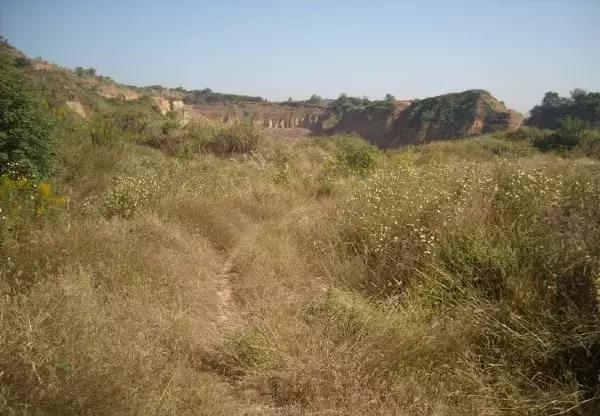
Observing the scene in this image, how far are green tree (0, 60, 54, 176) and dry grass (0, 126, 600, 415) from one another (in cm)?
130

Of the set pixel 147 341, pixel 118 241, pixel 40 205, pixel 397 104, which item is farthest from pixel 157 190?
pixel 397 104

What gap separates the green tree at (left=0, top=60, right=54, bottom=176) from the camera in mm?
5336

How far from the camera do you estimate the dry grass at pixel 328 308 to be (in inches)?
90.7

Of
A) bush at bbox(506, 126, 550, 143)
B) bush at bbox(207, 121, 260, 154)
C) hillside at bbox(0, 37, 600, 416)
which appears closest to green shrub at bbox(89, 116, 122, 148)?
hillside at bbox(0, 37, 600, 416)

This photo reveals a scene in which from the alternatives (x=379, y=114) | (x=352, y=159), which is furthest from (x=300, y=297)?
(x=379, y=114)

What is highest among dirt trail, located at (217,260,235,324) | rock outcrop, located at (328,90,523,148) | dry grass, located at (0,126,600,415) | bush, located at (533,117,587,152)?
rock outcrop, located at (328,90,523,148)

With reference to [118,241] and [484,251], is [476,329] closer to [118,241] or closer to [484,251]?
[484,251]

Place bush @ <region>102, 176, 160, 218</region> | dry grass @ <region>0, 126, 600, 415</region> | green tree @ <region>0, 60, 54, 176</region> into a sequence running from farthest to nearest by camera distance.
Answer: green tree @ <region>0, 60, 54, 176</region> → bush @ <region>102, 176, 160, 218</region> → dry grass @ <region>0, 126, 600, 415</region>

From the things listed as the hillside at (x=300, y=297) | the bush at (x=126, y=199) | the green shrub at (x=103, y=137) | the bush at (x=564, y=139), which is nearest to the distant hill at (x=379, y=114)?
the bush at (x=564, y=139)

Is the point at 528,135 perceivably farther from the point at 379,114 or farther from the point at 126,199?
the point at 379,114

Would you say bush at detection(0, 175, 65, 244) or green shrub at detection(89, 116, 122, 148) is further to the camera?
green shrub at detection(89, 116, 122, 148)

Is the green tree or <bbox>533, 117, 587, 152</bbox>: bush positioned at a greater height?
<bbox>533, 117, 587, 152</bbox>: bush

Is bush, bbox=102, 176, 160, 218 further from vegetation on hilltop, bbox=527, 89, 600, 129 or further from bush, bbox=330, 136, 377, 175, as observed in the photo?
vegetation on hilltop, bbox=527, 89, 600, 129

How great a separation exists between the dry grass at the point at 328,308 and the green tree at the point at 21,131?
1.30 metres
